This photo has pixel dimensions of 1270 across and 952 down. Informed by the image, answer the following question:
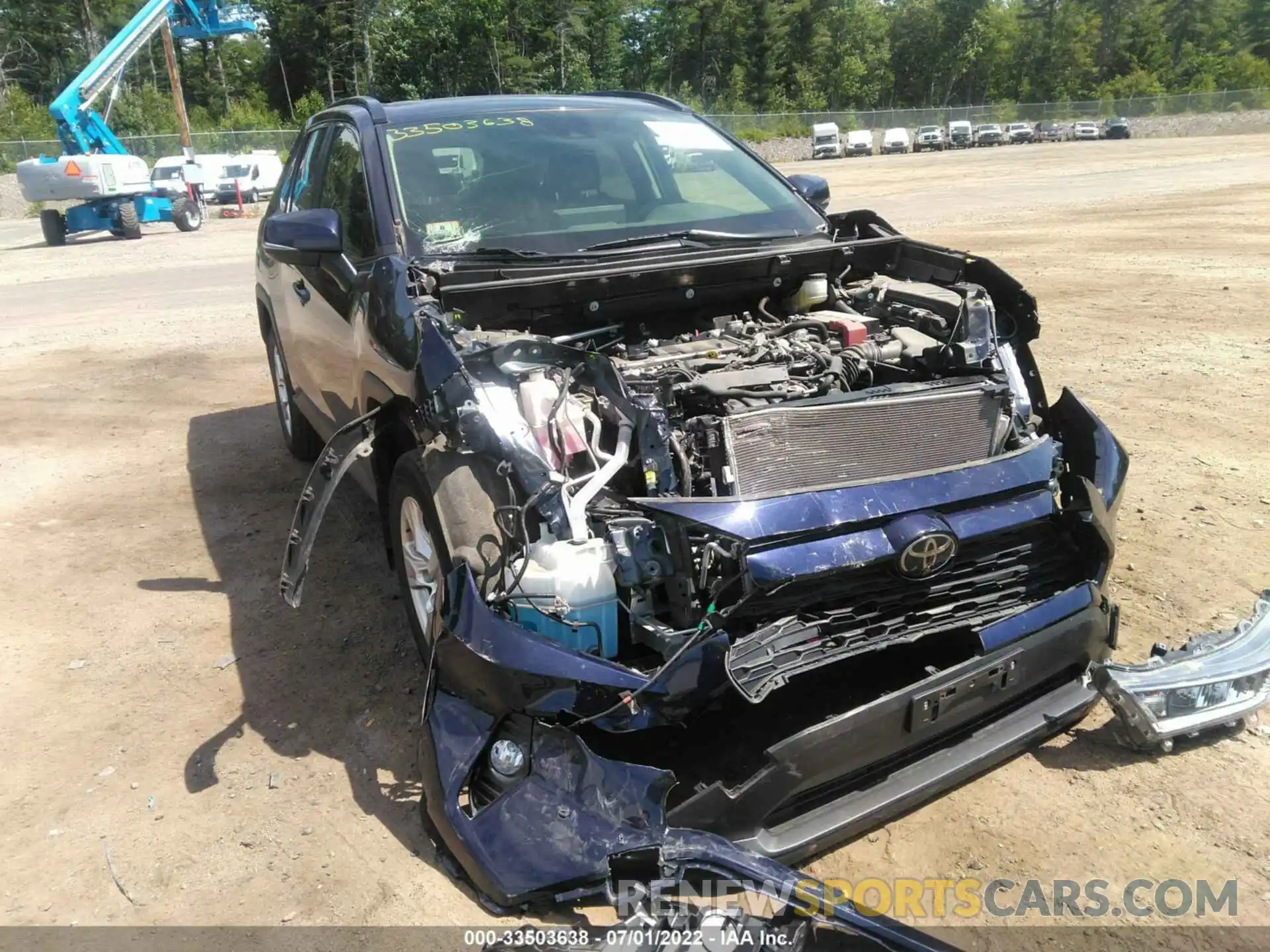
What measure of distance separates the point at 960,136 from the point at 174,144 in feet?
132

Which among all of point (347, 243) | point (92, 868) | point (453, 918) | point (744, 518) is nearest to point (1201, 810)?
point (744, 518)

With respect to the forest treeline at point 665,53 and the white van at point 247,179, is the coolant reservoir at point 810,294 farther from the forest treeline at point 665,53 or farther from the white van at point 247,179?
the forest treeline at point 665,53

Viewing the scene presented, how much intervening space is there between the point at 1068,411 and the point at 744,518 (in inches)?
66.3

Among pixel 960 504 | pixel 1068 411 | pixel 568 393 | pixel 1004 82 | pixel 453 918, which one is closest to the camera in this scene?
pixel 453 918

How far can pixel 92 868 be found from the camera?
2680 mm

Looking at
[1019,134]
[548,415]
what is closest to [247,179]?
[548,415]

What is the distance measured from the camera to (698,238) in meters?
3.93

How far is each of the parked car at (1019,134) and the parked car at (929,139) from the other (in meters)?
3.65

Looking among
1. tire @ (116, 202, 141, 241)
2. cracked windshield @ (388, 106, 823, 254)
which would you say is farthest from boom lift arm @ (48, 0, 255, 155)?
cracked windshield @ (388, 106, 823, 254)

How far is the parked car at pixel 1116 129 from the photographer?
49.8m

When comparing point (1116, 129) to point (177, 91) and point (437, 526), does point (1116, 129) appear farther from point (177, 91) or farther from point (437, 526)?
point (437, 526)

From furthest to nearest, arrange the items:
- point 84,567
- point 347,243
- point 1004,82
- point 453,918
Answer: point 1004,82 < point 84,567 < point 347,243 < point 453,918

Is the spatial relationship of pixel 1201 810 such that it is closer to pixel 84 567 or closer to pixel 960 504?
pixel 960 504

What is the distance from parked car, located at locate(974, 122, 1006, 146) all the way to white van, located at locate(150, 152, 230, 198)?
40604 mm
